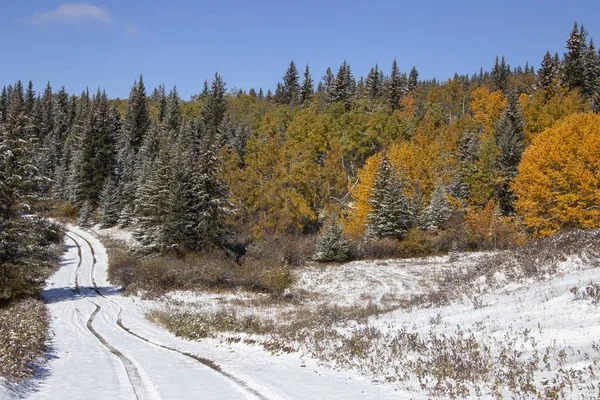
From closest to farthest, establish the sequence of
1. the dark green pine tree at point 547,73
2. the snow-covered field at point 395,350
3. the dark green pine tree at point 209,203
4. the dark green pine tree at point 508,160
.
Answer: the snow-covered field at point 395,350 < the dark green pine tree at point 209,203 < the dark green pine tree at point 508,160 < the dark green pine tree at point 547,73

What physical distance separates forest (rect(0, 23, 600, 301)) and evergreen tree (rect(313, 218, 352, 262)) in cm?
14

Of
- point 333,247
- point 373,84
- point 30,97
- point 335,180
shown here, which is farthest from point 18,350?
point 30,97

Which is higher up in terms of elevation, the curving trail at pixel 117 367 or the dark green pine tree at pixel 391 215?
the dark green pine tree at pixel 391 215

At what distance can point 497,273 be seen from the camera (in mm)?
18875

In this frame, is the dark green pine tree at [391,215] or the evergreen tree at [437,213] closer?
the dark green pine tree at [391,215]

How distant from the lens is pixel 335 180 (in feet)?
200

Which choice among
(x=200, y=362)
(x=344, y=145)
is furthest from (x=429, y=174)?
(x=200, y=362)

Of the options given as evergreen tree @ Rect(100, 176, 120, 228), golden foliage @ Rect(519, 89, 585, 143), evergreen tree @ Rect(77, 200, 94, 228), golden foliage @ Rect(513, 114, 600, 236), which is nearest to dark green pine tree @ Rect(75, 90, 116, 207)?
evergreen tree @ Rect(77, 200, 94, 228)

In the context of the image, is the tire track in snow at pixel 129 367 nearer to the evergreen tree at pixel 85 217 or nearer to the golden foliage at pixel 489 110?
the evergreen tree at pixel 85 217

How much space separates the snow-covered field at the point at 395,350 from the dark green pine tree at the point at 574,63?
75.9 meters

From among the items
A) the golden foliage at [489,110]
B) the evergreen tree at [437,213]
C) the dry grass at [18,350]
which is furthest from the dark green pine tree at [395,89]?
the dry grass at [18,350]

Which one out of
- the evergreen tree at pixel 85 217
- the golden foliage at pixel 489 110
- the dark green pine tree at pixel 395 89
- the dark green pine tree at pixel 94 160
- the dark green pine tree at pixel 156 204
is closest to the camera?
the dark green pine tree at pixel 156 204

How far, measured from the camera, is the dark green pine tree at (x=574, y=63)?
79812 millimetres

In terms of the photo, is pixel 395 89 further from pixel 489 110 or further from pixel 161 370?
pixel 161 370
